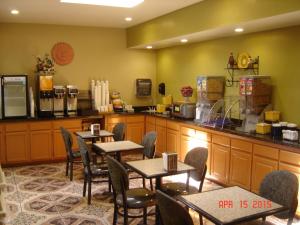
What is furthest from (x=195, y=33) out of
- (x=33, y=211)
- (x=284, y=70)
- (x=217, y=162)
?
(x=33, y=211)

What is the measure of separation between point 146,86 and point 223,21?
11.9 feet

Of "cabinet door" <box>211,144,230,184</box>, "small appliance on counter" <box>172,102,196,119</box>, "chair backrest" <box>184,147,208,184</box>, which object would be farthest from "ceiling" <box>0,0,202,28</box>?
"chair backrest" <box>184,147,208,184</box>

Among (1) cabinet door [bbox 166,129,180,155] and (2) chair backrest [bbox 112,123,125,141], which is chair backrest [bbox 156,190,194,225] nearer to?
(2) chair backrest [bbox 112,123,125,141]

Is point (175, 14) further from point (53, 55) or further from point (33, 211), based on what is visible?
point (33, 211)

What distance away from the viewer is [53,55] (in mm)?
6941

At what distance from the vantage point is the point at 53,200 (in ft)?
14.9

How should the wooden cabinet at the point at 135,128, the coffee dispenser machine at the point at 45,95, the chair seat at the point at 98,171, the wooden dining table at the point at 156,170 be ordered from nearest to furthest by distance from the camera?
the wooden dining table at the point at 156,170
the chair seat at the point at 98,171
the coffee dispenser machine at the point at 45,95
the wooden cabinet at the point at 135,128

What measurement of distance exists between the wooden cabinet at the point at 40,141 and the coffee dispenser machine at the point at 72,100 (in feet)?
1.87

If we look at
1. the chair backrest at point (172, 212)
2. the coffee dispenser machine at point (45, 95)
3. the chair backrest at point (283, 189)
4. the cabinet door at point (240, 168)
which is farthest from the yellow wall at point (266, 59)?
the chair backrest at point (172, 212)

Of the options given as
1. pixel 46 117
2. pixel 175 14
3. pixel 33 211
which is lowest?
pixel 33 211

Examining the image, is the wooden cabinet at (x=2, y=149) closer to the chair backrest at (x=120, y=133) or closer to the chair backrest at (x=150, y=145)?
the chair backrest at (x=120, y=133)

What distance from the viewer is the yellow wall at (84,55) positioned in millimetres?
6633

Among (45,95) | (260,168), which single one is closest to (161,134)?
(45,95)

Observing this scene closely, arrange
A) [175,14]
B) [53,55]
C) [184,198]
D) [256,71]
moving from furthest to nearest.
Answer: [53,55], [175,14], [256,71], [184,198]
